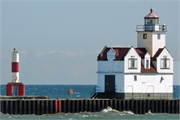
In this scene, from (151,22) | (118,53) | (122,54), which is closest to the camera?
(122,54)

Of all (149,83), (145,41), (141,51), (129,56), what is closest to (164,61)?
(141,51)

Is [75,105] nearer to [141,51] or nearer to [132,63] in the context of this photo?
[132,63]

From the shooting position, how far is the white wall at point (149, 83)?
5053 centimetres

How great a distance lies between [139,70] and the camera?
50844mm

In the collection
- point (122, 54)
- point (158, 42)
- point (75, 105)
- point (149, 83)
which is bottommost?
point (75, 105)

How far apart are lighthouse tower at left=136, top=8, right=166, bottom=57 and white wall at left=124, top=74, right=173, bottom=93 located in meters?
2.74

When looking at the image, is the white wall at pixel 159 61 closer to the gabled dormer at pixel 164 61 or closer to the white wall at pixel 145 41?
the gabled dormer at pixel 164 61

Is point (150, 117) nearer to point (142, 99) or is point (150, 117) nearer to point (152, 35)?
point (142, 99)

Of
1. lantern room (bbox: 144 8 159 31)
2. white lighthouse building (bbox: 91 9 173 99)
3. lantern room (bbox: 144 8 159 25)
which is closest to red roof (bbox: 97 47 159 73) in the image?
white lighthouse building (bbox: 91 9 173 99)

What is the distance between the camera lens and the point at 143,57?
Answer: 5172cm

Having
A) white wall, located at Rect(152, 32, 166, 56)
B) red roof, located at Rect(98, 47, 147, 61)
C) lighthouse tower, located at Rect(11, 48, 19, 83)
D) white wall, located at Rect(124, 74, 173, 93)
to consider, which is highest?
white wall, located at Rect(152, 32, 166, 56)

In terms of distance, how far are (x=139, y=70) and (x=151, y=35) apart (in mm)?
4202

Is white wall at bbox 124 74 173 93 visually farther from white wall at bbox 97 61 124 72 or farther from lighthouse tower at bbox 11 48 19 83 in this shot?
A: lighthouse tower at bbox 11 48 19 83

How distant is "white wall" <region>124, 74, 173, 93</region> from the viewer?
50.5m
